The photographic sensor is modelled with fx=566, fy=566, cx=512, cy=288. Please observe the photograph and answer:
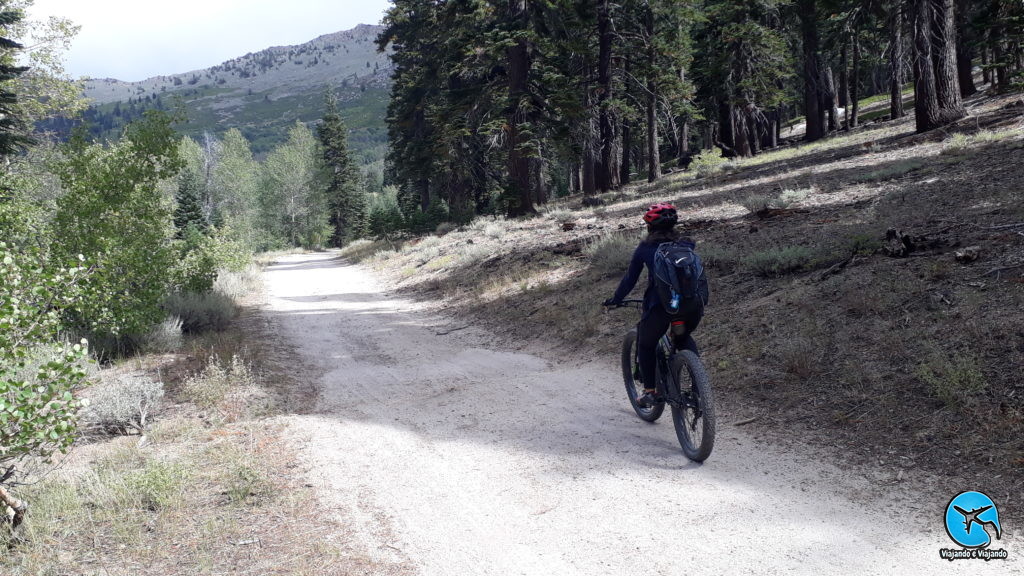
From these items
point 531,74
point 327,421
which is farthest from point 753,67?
point 327,421

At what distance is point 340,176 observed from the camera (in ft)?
189

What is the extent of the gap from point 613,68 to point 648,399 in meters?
22.9

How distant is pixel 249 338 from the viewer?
35.3 feet

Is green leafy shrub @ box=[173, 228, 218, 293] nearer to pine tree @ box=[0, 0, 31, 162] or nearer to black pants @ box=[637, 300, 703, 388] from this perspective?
black pants @ box=[637, 300, 703, 388]

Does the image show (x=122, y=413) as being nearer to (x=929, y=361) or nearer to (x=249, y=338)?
(x=249, y=338)

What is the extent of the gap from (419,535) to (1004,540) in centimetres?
348

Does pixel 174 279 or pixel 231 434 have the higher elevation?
pixel 174 279

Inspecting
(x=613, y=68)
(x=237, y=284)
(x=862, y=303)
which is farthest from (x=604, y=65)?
(x=862, y=303)

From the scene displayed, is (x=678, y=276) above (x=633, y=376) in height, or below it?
above

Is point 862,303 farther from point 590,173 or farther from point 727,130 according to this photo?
point 727,130

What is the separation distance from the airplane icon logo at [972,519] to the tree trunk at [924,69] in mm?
16888

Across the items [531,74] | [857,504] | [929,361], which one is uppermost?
[531,74]

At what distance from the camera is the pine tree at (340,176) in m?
57.0

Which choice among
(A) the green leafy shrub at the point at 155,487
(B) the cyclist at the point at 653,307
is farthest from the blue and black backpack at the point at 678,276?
(A) the green leafy shrub at the point at 155,487
